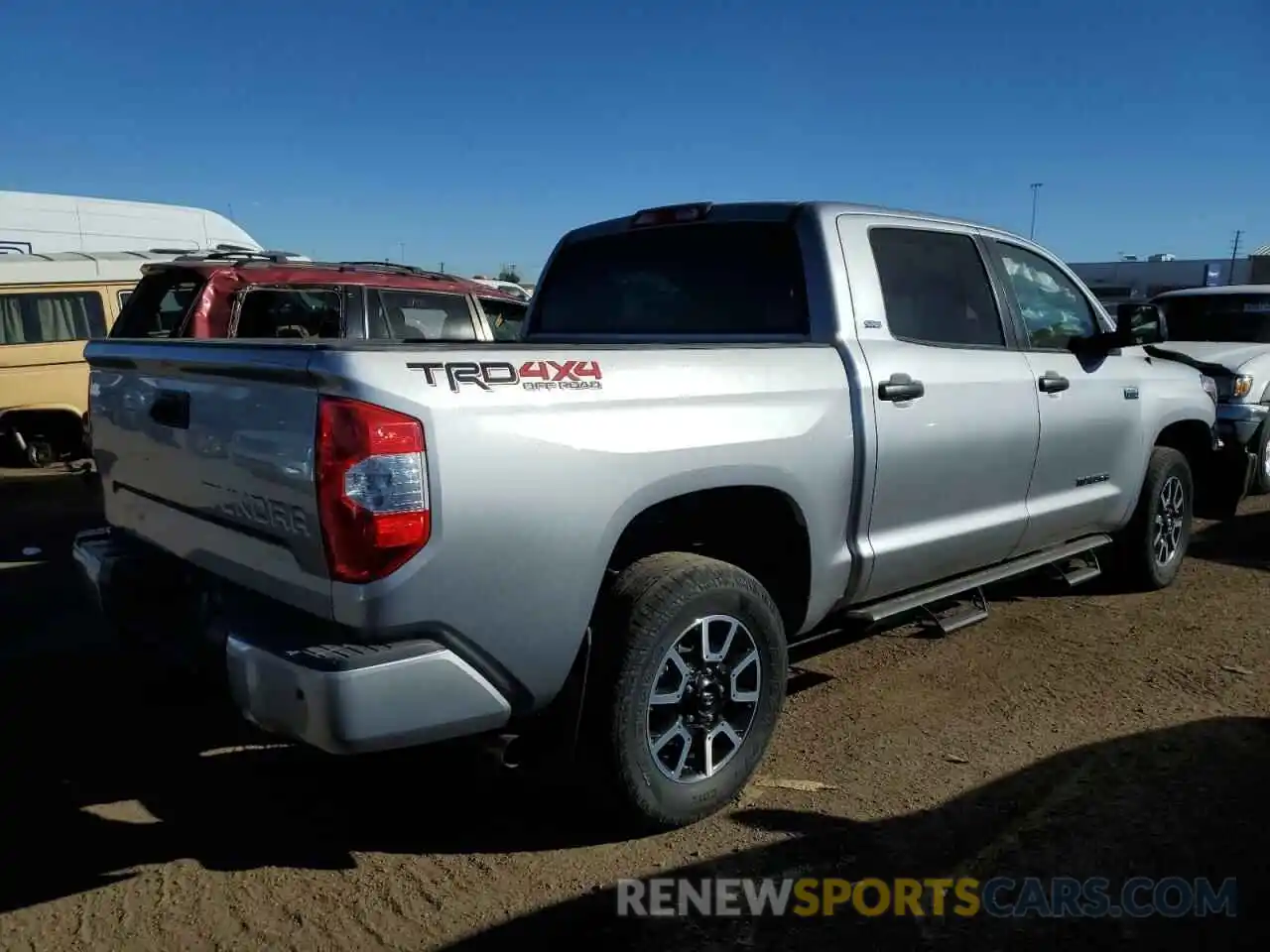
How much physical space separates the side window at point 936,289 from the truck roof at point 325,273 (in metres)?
5.24

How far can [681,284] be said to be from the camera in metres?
4.14

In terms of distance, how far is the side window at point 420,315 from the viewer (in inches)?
329

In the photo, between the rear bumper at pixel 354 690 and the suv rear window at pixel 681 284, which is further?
the suv rear window at pixel 681 284

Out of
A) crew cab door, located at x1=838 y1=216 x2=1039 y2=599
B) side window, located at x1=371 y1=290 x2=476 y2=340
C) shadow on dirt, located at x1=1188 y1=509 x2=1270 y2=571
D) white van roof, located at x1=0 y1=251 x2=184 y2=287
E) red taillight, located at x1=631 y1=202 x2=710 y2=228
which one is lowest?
shadow on dirt, located at x1=1188 y1=509 x2=1270 y2=571

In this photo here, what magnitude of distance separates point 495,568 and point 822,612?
1501 millimetres

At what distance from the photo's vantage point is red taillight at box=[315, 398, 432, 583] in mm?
2357

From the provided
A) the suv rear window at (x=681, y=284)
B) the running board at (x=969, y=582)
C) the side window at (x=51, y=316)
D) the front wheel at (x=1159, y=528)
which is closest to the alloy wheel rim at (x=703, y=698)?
the running board at (x=969, y=582)

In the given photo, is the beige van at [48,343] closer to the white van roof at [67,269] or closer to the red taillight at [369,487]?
the white van roof at [67,269]

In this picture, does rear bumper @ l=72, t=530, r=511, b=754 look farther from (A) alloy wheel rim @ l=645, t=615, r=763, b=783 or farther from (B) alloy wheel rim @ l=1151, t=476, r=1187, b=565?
(B) alloy wheel rim @ l=1151, t=476, r=1187, b=565

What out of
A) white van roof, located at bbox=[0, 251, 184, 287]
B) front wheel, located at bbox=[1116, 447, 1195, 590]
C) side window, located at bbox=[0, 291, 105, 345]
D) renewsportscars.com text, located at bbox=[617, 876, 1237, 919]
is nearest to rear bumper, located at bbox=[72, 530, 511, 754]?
renewsportscars.com text, located at bbox=[617, 876, 1237, 919]

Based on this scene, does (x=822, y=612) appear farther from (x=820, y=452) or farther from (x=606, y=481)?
(x=606, y=481)

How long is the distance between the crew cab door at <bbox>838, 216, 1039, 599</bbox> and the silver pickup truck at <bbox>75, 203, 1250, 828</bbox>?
2 centimetres

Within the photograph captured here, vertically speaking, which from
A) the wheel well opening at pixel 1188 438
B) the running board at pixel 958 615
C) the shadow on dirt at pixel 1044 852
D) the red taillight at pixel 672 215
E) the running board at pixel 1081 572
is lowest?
the shadow on dirt at pixel 1044 852

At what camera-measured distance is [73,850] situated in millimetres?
2977
